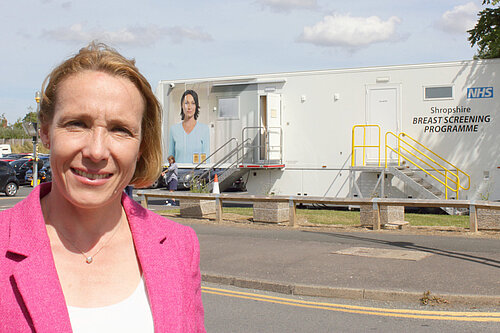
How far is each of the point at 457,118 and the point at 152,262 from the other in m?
18.2

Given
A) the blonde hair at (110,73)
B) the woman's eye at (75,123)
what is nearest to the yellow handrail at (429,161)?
the blonde hair at (110,73)

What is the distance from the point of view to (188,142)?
2331cm

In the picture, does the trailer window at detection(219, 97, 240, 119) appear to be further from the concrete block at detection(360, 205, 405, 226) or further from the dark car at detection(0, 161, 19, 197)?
the dark car at detection(0, 161, 19, 197)

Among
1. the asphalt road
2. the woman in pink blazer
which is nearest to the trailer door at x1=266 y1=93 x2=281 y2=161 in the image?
the asphalt road

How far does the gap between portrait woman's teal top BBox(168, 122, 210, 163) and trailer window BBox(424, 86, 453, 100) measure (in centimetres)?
811

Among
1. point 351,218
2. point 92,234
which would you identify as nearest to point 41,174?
point 351,218

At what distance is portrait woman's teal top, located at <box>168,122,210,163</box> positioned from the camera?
2303 cm

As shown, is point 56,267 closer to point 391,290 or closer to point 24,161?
point 391,290

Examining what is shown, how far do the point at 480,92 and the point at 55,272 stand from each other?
1851 centimetres

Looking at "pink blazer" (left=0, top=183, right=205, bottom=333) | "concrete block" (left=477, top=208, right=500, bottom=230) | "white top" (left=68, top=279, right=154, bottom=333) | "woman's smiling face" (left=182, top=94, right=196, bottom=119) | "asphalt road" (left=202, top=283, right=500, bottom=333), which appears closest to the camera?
"pink blazer" (left=0, top=183, right=205, bottom=333)

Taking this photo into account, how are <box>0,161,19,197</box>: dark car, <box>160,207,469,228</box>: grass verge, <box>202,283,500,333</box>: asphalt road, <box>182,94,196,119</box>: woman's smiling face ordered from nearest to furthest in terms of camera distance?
<box>202,283,500,333</box>: asphalt road → <box>160,207,469,228</box>: grass verge → <box>182,94,196,119</box>: woman's smiling face → <box>0,161,19,197</box>: dark car

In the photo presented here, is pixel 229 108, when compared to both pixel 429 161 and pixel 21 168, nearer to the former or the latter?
pixel 429 161

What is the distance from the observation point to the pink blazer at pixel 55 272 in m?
1.88

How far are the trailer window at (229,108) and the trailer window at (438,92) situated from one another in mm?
6629
